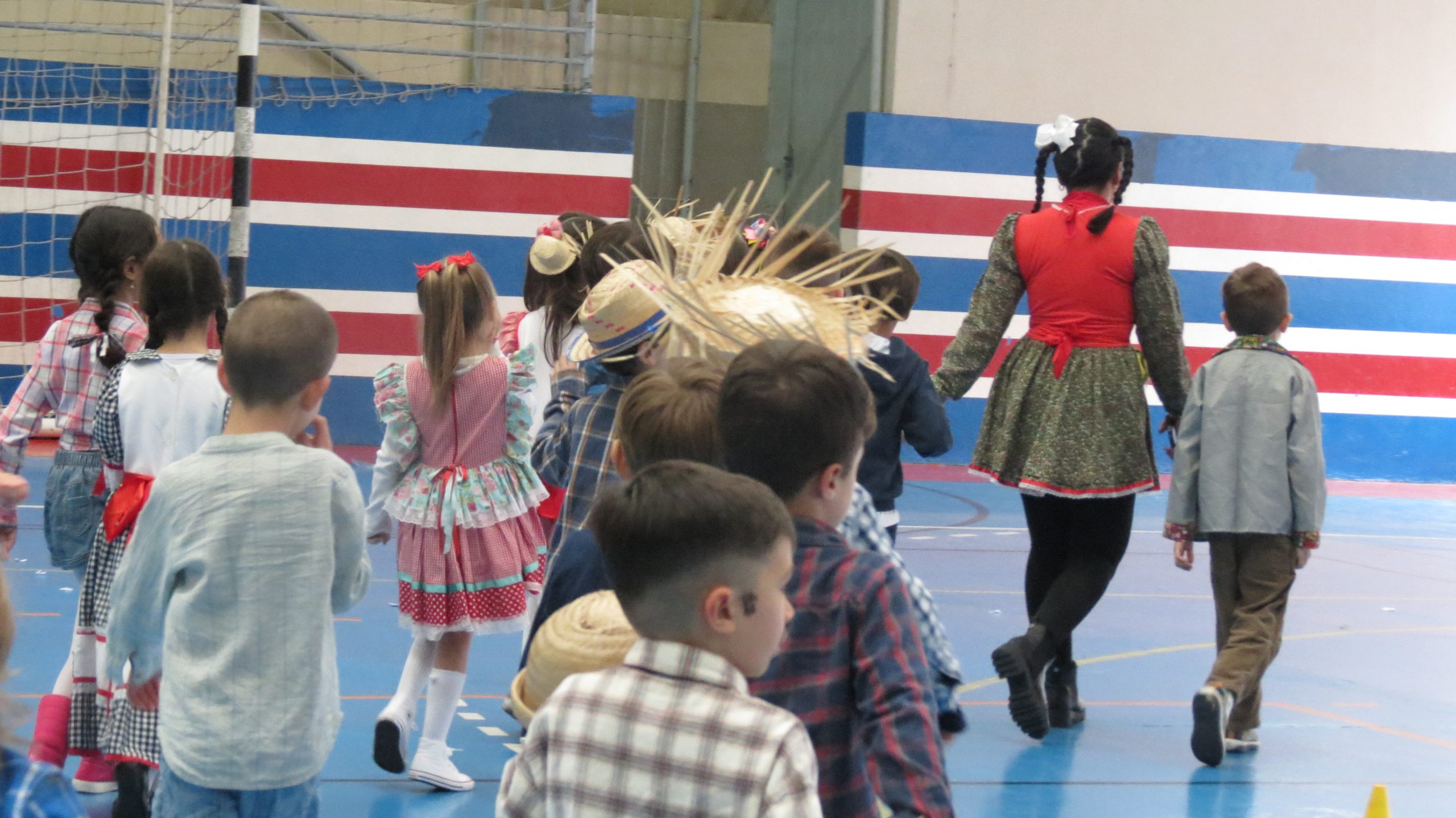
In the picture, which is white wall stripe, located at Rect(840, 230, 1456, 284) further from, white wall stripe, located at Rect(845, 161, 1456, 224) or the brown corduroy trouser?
the brown corduroy trouser

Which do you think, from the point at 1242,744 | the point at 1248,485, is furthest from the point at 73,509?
the point at 1242,744

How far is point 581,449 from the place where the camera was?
2479mm

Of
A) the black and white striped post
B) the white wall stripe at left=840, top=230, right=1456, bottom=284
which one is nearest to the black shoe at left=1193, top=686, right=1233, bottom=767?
the black and white striped post

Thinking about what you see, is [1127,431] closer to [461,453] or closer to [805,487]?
[461,453]

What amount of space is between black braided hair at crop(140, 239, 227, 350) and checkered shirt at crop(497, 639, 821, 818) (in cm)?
175

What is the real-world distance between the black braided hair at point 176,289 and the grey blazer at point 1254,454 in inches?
89.8

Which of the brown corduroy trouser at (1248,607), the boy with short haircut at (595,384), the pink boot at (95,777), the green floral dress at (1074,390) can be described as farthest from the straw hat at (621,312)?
Result: the brown corduroy trouser at (1248,607)

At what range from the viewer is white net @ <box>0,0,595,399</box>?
799cm

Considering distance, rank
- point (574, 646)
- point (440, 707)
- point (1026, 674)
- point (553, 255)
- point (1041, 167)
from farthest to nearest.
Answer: point (1041, 167) < point (553, 255) < point (1026, 674) < point (440, 707) < point (574, 646)

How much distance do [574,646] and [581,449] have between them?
1.16m

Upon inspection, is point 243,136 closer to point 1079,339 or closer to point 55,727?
point 55,727

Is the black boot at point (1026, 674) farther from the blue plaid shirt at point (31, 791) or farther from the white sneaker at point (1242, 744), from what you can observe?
the blue plaid shirt at point (31, 791)

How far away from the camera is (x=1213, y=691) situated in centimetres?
331

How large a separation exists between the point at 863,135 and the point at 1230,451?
5562mm
